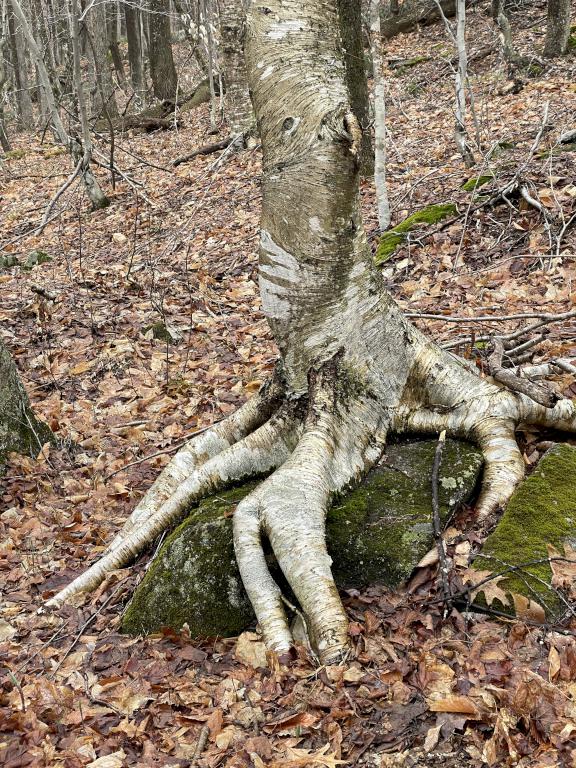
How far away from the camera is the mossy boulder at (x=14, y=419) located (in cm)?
577

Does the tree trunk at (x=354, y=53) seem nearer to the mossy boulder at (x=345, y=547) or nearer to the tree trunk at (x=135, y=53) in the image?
the mossy boulder at (x=345, y=547)

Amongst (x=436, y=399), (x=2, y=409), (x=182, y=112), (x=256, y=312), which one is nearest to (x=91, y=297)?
(x=256, y=312)

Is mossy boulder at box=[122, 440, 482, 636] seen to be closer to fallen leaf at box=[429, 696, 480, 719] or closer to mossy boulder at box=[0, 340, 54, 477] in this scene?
fallen leaf at box=[429, 696, 480, 719]

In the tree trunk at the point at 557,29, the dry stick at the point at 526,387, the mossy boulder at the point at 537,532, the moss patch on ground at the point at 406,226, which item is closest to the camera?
the mossy boulder at the point at 537,532

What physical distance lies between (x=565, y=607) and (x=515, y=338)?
2.39m

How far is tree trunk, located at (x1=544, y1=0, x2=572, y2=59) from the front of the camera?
14008 mm

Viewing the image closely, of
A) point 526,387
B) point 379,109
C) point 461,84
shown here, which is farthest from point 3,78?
point 526,387

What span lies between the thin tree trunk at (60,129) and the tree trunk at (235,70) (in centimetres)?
336

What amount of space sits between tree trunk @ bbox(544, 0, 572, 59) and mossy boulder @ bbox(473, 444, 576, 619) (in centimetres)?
1358

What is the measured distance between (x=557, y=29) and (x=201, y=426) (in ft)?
43.1

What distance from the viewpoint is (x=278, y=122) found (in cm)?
385

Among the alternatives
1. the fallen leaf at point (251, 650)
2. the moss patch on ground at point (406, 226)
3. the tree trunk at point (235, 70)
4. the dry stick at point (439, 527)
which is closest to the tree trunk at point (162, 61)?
the tree trunk at point (235, 70)

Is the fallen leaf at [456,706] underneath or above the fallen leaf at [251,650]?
above

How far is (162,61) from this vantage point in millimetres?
23047
